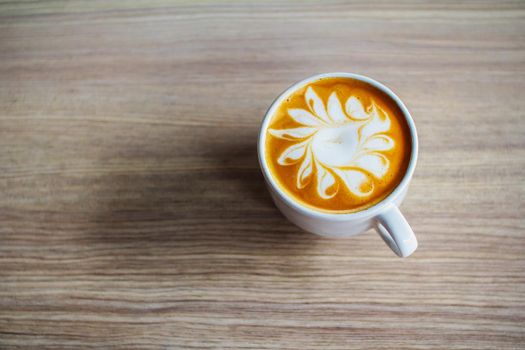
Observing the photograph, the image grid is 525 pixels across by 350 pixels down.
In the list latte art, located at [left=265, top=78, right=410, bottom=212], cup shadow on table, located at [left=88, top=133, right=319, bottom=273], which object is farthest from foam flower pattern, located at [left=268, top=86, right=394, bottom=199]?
cup shadow on table, located at [left=88, top=133, right=319, bottom=273]

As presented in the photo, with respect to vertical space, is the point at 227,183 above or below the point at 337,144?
below

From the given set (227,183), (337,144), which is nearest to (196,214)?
(227,183)

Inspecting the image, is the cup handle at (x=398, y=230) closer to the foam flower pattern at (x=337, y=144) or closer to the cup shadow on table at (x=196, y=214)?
the foam flower pattern at (x=337, y=144)

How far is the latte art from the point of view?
2.18 feet

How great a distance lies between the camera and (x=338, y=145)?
2.28ft

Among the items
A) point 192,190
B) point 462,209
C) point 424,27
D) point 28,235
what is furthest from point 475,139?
point 28,235

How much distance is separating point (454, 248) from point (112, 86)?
28.2 inches

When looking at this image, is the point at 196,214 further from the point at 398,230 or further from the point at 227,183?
the point at 398,230

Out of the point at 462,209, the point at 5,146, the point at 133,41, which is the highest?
the point at 133,41

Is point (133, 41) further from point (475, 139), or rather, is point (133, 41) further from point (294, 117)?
point (475, 139)

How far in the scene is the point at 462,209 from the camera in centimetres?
79

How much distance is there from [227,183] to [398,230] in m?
0.33

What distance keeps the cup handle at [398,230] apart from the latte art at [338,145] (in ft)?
0.09

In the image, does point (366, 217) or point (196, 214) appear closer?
point (366, 217)
